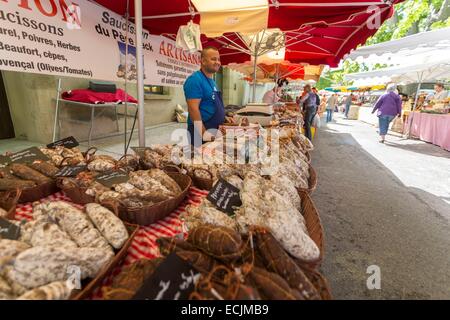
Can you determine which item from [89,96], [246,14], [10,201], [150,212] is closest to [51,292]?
[150,212]

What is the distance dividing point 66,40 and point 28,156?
4.52 ft

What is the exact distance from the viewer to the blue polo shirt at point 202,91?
9.12ft

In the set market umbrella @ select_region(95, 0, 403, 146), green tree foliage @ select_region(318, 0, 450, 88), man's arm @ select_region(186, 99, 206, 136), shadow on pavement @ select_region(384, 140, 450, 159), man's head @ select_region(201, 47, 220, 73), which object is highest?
green tree foliage @ select_region(318, 0, 450, 88)

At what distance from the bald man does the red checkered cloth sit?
1.34 m

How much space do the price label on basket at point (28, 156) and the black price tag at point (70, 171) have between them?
0.36 meters

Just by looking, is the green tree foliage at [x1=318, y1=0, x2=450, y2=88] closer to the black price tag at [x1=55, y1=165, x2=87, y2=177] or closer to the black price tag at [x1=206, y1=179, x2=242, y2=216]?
the black price tag at [x1=206, y1=179, x2=242, y2=216]

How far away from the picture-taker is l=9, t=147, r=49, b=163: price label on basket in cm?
177

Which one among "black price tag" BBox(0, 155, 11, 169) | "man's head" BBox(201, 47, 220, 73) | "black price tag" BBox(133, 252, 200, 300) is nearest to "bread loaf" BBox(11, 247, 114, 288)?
"black price tag" BBox(133, 252, 200, 300)

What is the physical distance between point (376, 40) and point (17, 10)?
21929mm

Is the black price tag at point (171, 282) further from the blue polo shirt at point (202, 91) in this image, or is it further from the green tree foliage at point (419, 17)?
the green tree foliage at point (419, 17)

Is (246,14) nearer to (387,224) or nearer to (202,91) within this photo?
(202,91)

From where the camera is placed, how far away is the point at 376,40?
17.8 m

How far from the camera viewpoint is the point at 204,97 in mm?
2939
